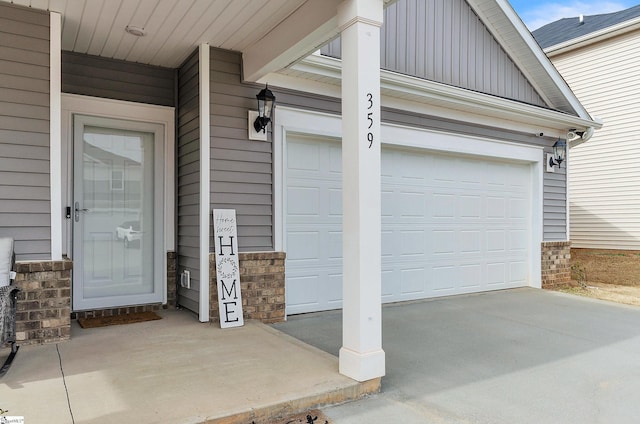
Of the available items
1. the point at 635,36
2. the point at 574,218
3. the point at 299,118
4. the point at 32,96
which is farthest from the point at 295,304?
the point at 635,36

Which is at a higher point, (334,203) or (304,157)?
(304,157)

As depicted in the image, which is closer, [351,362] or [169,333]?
[351,362]

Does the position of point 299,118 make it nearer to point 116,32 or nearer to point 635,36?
point 116,32

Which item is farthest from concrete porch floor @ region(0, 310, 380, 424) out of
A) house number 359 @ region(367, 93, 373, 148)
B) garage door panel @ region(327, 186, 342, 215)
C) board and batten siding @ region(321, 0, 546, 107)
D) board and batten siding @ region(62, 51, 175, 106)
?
board and batten siding @ region(321, 0, 546, 107)

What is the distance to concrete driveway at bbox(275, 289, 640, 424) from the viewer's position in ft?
8.59

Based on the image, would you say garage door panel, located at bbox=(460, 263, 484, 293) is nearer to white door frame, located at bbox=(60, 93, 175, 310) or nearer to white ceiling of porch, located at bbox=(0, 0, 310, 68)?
white door frame, located at bbox=(60, 93, 175, 310)

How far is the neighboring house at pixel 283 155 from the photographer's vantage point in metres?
3.41

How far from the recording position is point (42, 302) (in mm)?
3459

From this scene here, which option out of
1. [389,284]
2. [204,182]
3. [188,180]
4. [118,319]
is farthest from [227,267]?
[389,284]

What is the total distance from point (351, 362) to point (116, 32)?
3348mm

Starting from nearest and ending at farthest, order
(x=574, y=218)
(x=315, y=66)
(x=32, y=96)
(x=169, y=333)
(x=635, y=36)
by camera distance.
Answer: (x=32, y=96) → (x=169, y=333) → (x=315, y=66) → (x=635, y=36) → (x=574, y=218)

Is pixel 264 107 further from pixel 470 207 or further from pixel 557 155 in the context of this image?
pixel 557 155

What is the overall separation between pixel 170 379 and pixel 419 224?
4004mm

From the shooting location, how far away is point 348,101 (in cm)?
294
